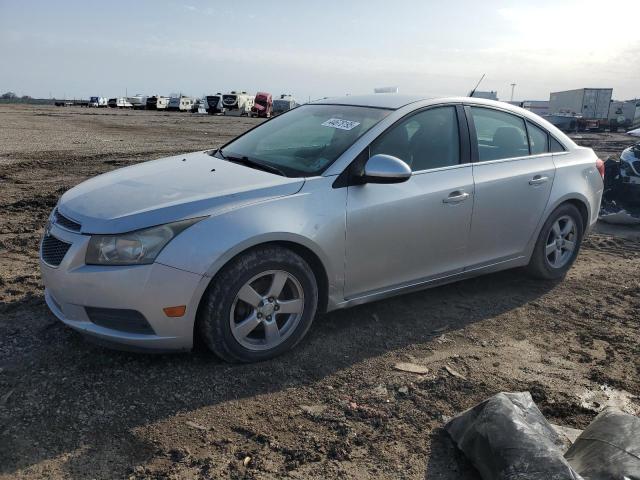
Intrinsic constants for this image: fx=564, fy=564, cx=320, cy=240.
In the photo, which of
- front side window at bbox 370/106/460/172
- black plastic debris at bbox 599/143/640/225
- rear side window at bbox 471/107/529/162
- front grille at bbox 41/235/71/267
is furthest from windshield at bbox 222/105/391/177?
black plastic debris at bbox 599/143/640/225

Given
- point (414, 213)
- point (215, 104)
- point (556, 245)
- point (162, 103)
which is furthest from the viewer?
point (162, 103)

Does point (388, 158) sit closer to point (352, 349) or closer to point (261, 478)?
point (352, 349)

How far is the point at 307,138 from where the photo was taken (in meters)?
4.25

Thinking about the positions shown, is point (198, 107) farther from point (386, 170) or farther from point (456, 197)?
point (386, 170)

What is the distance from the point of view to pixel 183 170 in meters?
4.02

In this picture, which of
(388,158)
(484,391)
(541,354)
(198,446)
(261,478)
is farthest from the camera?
(541,354)

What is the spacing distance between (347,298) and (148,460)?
1692mm

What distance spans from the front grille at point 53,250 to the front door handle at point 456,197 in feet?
8.38

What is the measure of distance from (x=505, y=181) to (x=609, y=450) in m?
2.55

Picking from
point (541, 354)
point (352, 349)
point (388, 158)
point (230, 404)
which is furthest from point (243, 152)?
point (541, 354)

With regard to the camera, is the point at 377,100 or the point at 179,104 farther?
the point at 179,104

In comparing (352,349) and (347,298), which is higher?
(347,298)

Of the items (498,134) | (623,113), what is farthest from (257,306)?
(623,113)

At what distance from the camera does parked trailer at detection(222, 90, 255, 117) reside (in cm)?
5512
